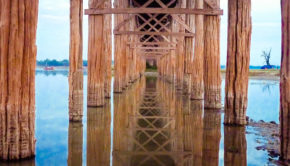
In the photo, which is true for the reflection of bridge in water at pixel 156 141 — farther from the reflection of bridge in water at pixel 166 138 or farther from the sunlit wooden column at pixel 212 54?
the sunlit wooden column at pixel 212 54

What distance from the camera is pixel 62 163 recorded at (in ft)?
13.4

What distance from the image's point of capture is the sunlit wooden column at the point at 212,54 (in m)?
8.57

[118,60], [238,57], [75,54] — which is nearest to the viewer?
[238,57]

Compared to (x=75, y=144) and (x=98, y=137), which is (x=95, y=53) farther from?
(x=75, y=144)

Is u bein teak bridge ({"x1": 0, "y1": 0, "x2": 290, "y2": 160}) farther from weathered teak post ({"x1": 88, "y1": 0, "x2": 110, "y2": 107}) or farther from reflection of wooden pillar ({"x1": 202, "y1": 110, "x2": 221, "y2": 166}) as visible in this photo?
reflection of wooden pillar ({"x1": 202, "y1": 110, "x2": 221, "y2": 166})

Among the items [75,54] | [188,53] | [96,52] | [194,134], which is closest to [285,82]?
[194,134]

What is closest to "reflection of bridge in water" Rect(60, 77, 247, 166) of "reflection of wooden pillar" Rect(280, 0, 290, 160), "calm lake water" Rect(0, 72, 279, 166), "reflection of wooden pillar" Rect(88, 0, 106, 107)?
"calm lake water" Rect(0, 72, 279, 166)

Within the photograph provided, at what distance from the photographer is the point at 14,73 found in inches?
154

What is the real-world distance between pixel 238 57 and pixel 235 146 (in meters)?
2.14

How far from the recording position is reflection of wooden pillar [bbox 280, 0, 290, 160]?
3.88 m

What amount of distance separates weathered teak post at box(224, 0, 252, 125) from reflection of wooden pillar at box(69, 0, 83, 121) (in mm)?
3153

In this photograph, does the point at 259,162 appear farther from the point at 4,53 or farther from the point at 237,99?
the point at 4,53

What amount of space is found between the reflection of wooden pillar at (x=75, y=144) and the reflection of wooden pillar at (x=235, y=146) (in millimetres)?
1919

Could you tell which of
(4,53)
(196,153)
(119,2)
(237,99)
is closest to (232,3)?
(237,99)
